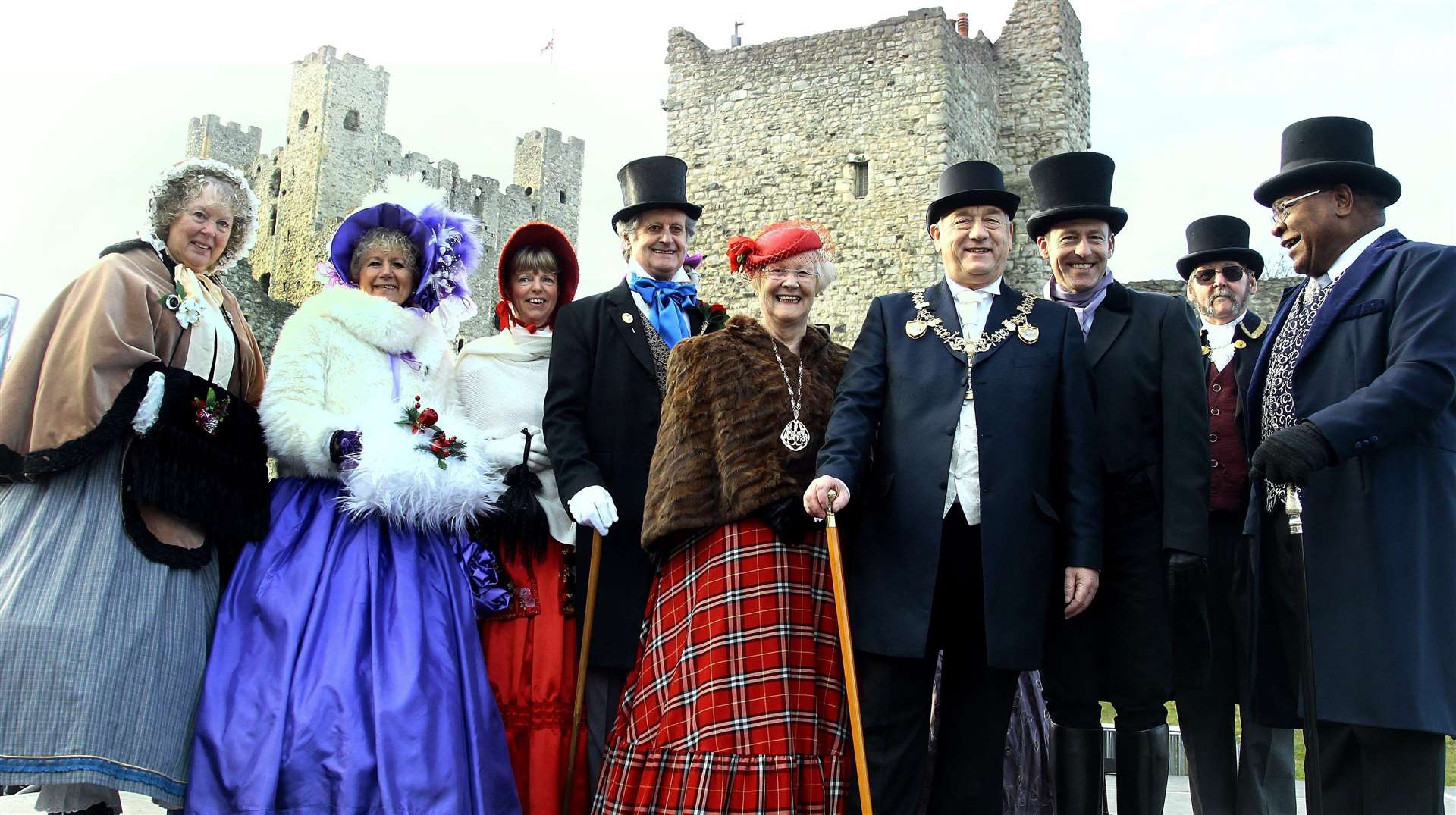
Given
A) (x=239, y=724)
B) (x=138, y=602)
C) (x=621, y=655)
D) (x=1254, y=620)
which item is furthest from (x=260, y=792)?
(x=1254, y=620)

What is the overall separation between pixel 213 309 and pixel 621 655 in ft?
5.60

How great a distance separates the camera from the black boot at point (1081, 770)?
3074 millimetres

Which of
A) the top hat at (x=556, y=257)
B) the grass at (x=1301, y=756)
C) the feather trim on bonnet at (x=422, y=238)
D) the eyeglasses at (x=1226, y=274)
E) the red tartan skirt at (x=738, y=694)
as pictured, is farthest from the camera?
the grass at (x=1301, y=756)

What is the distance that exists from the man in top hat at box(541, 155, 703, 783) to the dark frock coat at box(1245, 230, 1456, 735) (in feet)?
6.35

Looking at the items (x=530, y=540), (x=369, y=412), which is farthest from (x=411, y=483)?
(x=530, y=540)

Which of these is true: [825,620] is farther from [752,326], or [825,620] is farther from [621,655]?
[752,326]

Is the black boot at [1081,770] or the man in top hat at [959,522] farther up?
the man in top hat at [959,522]

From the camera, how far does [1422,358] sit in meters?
2.85

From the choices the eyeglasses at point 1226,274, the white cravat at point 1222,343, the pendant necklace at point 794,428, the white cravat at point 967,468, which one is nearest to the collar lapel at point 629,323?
the pendant necklace at point 794,428

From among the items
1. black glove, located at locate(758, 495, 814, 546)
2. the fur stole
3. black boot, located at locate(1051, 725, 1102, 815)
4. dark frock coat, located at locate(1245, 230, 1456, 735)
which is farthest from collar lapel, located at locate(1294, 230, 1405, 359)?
black glove, located at locate(758, 495, 814, 546)

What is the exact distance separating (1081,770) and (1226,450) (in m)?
1.48

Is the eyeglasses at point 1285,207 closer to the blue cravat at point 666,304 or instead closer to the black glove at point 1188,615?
the black glove at point 1188,615

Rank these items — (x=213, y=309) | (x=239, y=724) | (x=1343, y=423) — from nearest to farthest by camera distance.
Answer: (x=1343, y=423) < (x=239, y=724) < (x=213, y=309)

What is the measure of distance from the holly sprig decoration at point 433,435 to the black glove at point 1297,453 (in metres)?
2.32
